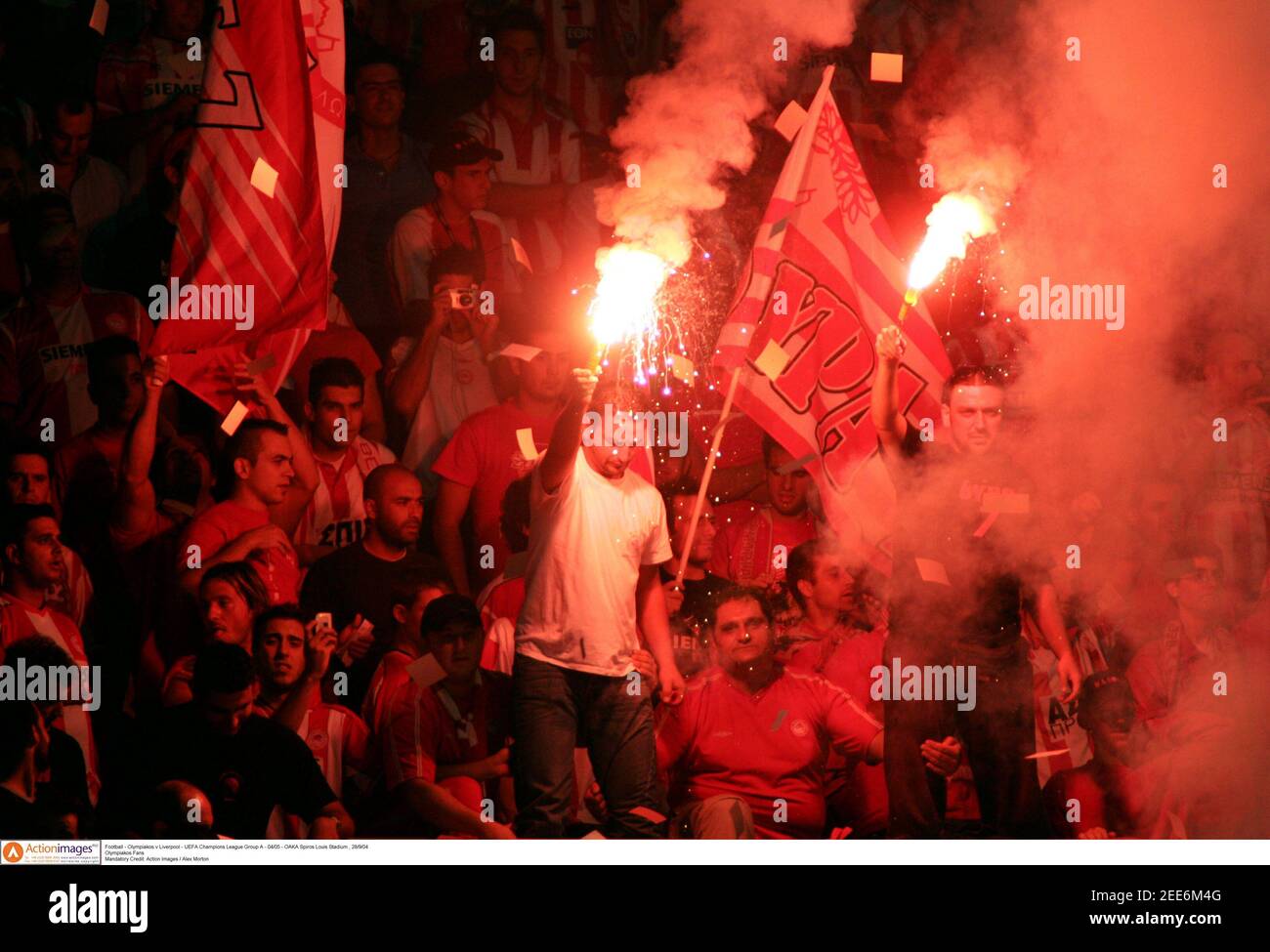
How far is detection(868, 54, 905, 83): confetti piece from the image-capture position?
5512mm

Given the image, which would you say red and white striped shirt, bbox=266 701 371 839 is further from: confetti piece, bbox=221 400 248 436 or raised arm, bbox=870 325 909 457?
raised arm, bbox=870 325 909 457

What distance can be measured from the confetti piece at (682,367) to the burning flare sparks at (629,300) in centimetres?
9

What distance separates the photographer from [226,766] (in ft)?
17.1

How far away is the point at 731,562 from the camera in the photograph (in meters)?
5.37

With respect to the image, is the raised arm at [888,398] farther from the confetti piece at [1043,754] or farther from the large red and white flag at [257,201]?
the large red and white flag at [257,201]

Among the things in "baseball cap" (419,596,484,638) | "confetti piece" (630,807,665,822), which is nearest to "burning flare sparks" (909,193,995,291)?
"baseball cap" (419,596,484,638)

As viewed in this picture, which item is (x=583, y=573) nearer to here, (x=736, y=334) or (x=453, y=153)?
(x=736, y=334)

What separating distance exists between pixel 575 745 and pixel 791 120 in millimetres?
2187

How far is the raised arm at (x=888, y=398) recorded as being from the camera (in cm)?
536

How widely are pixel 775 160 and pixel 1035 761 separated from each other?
2179mm

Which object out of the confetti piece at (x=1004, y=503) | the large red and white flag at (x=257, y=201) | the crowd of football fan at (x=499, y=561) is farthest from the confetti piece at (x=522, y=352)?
the confetti piece at (x=1004, y=503)

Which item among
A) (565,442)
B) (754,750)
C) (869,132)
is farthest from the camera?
(869,132)

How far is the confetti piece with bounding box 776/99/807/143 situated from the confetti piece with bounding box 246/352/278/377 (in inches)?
73.2

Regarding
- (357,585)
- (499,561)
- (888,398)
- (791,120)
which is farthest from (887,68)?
(357,585)
